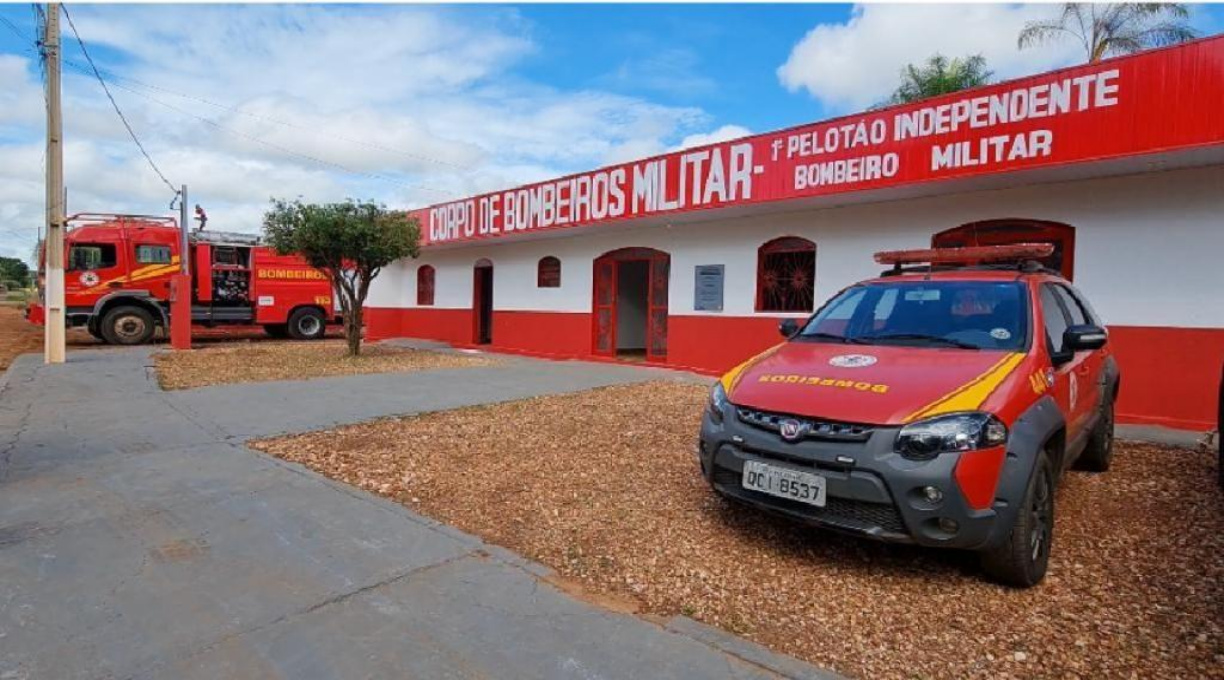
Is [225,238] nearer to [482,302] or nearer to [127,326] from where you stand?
[127,326]

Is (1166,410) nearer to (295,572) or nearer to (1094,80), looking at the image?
(1094,80)

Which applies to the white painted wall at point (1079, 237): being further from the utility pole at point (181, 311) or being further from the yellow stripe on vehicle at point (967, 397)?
the utility pole at point (181, 311)

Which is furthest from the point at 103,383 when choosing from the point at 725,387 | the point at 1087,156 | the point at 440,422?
the point at 1087,156

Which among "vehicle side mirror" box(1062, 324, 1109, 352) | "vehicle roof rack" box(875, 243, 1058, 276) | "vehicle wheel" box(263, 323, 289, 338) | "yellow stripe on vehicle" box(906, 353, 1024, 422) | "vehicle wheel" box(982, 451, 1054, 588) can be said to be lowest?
"vehicle wheel" box(982, 451, 1054, 588)

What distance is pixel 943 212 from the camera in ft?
29.3

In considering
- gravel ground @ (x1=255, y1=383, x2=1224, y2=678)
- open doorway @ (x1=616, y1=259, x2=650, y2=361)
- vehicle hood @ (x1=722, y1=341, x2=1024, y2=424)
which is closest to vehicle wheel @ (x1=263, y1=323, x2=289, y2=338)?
open doorway @ (x1=616, y1=259, x2=650, y2=361)

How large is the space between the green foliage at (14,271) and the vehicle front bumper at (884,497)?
110068mm


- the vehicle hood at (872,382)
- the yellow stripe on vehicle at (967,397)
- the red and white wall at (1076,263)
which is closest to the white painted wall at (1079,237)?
the red and white wall at (1076,263)

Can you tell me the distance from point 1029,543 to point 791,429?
1.27 metres

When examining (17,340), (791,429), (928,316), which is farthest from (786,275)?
(17,340)

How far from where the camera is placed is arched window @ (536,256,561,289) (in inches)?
593

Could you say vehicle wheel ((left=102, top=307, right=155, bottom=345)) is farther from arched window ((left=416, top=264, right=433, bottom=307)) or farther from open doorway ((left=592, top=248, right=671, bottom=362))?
open doorway ((left=592, top=248, right=671, bottom=362))

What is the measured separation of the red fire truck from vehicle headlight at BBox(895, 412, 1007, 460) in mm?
15654

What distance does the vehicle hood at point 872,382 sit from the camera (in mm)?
3303
